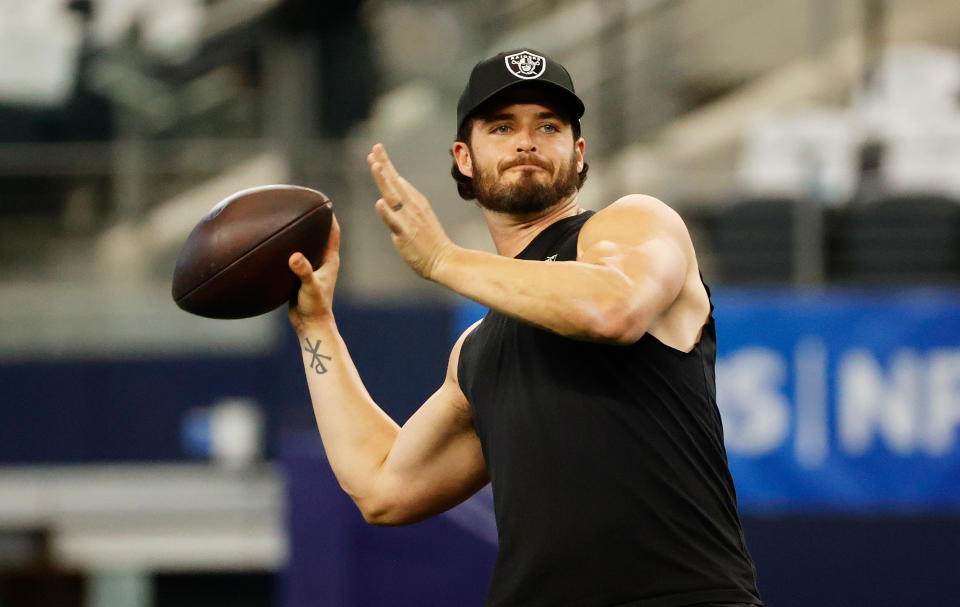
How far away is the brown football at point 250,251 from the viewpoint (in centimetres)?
307

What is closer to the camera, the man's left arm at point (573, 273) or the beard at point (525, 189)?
the man's left arm at point (573, 273)

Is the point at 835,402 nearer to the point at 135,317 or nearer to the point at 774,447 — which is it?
the point at 774,447

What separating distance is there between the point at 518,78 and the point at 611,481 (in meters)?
0.81

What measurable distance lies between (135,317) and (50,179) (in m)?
1.12

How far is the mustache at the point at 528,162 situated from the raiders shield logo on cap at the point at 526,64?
15 cm

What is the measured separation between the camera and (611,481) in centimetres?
257

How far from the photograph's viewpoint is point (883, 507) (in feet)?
25.4

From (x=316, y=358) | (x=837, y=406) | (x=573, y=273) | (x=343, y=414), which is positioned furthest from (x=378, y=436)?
(x=837, y=406)

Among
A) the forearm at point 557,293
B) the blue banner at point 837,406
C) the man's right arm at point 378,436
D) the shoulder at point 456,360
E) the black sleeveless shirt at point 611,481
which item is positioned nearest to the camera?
the forearm at point 557,293

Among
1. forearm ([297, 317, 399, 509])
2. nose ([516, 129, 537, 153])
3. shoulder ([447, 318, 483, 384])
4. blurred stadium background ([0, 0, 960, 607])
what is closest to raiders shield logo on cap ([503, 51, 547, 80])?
nose ([516, 129, 537, 153])

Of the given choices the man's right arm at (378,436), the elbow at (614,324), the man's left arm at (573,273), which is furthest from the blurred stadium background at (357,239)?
the elbow at (614,324)

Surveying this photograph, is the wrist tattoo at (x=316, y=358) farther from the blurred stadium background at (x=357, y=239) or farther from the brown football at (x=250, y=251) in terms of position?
the blurred stadium background at (x=357, y=239)

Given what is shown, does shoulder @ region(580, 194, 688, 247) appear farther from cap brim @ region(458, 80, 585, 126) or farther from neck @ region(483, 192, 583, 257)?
cap brim @ region(458, 80, 585, 126)

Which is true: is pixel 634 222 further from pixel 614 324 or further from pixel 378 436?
pixel 378 436
